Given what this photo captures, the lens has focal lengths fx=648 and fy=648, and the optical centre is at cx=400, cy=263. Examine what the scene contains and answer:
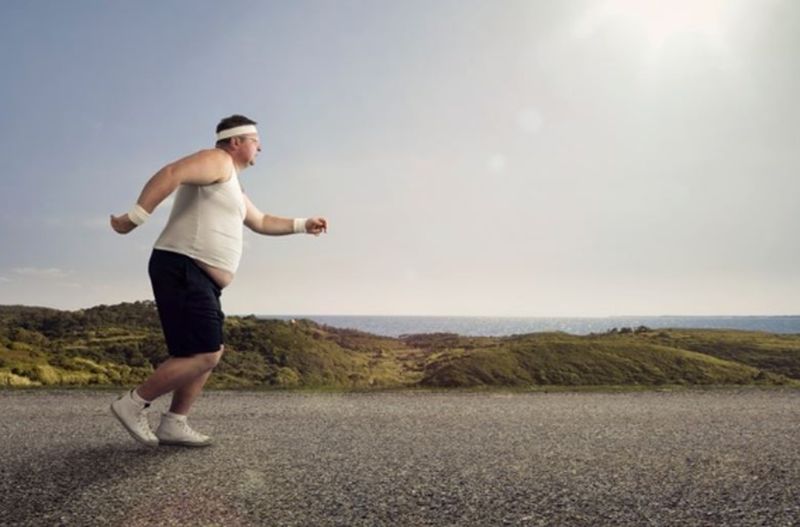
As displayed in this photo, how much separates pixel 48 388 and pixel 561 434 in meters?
7.82

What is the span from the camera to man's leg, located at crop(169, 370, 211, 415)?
5232 millimetres

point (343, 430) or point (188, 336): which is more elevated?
point (188, 336)

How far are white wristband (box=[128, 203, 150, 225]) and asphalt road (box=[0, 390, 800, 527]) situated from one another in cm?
176

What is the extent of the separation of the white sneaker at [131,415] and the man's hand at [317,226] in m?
2.06

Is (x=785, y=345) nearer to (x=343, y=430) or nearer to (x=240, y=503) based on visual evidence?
(x=343, y=430)

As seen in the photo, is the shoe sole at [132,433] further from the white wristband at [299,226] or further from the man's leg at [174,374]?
the white wristband at [299,226]

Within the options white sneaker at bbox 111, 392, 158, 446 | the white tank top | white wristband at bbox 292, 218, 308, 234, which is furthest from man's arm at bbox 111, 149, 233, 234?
white sneaker at bbox 111, 392, 158, 446

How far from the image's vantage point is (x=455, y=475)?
4410mm

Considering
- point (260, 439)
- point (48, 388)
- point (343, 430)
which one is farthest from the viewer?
point (48, 388)

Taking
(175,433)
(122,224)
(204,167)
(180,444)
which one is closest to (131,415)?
(175,433)

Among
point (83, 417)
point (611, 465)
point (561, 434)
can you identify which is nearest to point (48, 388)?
point (83, 417)

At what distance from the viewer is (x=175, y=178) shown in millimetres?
4797

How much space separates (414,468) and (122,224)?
9.11 ft

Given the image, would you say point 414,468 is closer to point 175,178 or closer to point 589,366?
point 175,178
